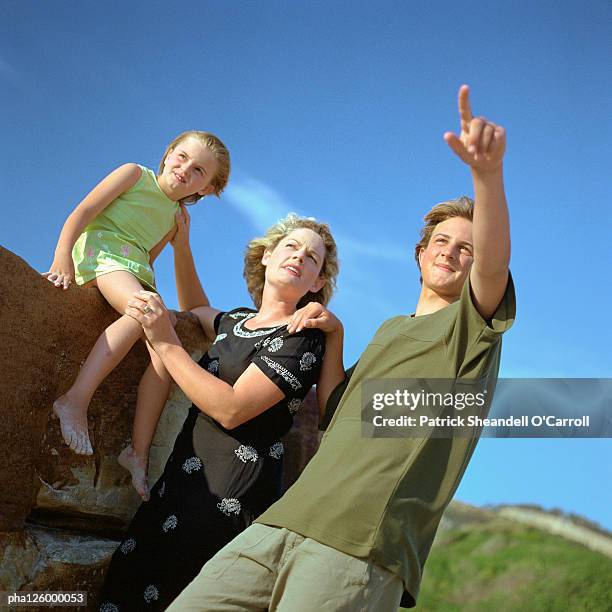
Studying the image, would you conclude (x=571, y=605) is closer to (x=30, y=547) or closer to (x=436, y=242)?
(x=436, y=242)

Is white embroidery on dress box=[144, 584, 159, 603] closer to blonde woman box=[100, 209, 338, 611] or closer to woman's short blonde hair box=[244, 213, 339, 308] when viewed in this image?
blonde woman box=[100, 209, 338, 611]

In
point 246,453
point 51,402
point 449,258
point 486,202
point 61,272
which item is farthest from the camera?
point 61,272

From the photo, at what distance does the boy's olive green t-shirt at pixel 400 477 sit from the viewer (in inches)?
67.4

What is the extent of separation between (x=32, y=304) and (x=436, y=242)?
4.19 feet

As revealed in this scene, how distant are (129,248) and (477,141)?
1741mm

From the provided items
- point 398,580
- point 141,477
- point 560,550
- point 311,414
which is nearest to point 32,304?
point 141,477

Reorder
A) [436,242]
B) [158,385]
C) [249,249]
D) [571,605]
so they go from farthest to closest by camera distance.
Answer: [571,605]
[249,249]
[158,385]
[436,242]

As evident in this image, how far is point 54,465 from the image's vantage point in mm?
2586

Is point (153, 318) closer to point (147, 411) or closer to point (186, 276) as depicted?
point (147, 411)

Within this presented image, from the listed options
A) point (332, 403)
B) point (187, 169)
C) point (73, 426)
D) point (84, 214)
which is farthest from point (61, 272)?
point (332, 403)

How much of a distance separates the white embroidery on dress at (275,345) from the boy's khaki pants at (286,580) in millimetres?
635

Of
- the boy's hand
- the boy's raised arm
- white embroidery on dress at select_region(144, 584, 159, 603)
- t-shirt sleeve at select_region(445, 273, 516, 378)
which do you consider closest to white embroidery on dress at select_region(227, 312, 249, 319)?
white embroidery on dress at select_region(144, 584, 159, 603)

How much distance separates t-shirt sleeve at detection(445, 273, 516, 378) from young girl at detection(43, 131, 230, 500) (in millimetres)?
1150

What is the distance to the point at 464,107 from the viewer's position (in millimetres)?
1520
